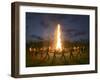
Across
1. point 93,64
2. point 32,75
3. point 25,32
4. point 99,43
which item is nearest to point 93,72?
point 93,64

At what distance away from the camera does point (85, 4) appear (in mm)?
2590

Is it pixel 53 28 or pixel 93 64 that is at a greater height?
pixel 53 28

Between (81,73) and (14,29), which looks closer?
(14,29)

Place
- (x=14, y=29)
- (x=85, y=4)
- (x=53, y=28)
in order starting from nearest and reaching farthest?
(x=14, y=29) < (x=53, y=28) < (x=85, y=4)

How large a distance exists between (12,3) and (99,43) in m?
0.98

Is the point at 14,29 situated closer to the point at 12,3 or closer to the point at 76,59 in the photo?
the point at 12,3

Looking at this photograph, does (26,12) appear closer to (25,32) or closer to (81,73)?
(25,32)

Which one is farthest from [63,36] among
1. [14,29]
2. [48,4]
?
[14,29]

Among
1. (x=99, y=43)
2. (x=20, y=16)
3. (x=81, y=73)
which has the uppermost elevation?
(x=20, y=16)

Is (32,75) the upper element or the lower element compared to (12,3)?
lower

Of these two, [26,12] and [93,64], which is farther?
[93,64]

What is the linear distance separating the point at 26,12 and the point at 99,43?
838mm

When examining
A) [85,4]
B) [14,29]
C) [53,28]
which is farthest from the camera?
[85,4]

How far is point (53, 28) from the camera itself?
2.43 m
